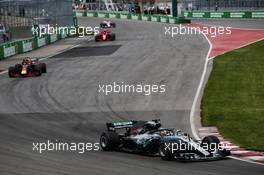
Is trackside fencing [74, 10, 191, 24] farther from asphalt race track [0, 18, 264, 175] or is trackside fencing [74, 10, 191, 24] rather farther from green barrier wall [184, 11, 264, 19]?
asphalt race track [0, 18, 264, 175]

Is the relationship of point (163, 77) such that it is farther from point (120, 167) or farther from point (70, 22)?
point (70, 22)

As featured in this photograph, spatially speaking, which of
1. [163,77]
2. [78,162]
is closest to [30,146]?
[78,162]

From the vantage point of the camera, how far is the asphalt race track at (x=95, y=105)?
17047mm

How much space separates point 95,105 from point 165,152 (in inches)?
445

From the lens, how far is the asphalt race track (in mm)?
17047

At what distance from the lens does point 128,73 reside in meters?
39.1

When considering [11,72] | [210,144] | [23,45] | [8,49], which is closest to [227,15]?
[23,45]

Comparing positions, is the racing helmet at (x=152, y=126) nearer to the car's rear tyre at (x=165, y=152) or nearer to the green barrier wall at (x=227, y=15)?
the car's rear tyre at (x=165, y=152)

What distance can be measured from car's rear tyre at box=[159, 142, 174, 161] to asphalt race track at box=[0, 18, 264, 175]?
268mm

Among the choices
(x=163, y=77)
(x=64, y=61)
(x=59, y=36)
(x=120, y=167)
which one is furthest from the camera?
(x=59, y=36)

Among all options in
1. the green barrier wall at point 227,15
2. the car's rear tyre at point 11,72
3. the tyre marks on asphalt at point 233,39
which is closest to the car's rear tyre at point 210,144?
the car's rear tyre at point 11,72

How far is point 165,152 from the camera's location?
17.9 m

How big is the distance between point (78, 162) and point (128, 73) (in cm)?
2149

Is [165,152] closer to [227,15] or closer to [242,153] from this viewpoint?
[242,153]
